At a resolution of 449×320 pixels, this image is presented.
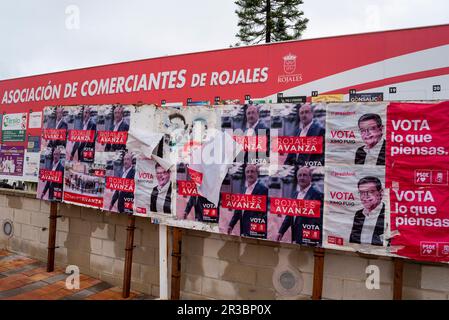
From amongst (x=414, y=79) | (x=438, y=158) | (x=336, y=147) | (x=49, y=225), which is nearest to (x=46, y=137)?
(x=49, y=225)

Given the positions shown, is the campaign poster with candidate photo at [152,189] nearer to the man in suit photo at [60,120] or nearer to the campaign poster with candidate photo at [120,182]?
the campaign poster with candidate photo at [120,182]

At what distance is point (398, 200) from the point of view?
352 centimetres

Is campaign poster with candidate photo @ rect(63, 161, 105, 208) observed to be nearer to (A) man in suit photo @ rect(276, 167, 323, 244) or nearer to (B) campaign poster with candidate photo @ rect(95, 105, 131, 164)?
(B) campaign poster with candidate photo @ rect(95, 105, 131, 164)

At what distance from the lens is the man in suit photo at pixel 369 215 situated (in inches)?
141

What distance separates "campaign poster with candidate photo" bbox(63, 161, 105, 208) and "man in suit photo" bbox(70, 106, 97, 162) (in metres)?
0.10

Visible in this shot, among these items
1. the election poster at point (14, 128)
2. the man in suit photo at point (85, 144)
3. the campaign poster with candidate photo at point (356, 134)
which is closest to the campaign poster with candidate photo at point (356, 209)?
the campaign poster with candidate photo at point (356, 134)

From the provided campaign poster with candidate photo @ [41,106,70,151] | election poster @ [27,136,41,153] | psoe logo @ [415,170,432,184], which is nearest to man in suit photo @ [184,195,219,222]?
psoe logo @ [415,170,432,184]

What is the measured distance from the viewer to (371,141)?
3646mm

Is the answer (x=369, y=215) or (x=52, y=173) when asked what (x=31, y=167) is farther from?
(x=369, y=215)

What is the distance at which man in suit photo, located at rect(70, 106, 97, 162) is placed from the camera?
545 centimetres

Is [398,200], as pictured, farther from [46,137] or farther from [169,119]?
[46,137]

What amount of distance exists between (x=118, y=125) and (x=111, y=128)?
6.4 inches

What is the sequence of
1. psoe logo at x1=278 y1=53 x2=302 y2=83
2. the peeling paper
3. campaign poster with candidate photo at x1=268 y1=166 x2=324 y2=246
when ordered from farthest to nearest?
psoe logo at x1=278 y1=53 x2=302 y2=83, the peeling paper, campaign poster with candidate photo at x1=268 y1=166 x2=324 y2=246

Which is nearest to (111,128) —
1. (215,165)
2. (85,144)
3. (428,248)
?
(85,144)
